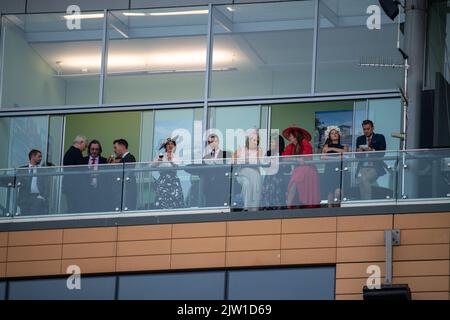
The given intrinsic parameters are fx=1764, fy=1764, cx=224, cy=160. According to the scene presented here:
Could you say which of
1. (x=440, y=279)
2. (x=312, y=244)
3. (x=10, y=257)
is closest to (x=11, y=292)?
(x=10, y=257)

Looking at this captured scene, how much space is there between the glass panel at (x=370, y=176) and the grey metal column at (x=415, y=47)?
9.13 ft

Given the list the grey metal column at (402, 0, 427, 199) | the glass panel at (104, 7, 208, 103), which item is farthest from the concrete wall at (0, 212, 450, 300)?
the glass panel at (104, 7, 208, 103)

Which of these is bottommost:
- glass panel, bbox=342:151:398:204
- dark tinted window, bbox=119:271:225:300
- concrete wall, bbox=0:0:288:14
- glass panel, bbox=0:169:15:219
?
dark tinted window, bbox=119:271:225:300

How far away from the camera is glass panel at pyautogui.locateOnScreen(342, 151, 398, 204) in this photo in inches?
1208

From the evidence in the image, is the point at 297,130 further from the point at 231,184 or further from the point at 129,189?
the point at 129,189

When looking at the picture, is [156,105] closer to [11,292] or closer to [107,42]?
[107,42]

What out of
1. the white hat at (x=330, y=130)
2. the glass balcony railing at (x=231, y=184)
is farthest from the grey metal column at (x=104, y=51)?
the white hat at (x=330, y=130)

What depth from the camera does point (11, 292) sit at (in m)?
32.4

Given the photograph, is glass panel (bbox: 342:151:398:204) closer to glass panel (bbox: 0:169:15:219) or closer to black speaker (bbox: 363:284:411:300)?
black speaker (bbox: 363:284:411:300)

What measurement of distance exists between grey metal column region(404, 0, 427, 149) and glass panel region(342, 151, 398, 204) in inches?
110

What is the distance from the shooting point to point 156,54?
36531 mm

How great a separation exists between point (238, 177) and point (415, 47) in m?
4.77

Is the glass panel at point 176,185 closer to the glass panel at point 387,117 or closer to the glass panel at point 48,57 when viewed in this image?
the glass panel at point 387,117

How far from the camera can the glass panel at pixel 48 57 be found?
36750mm
